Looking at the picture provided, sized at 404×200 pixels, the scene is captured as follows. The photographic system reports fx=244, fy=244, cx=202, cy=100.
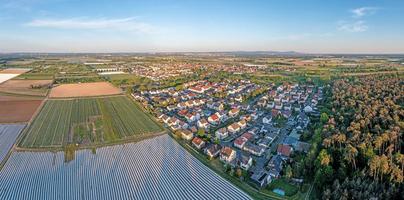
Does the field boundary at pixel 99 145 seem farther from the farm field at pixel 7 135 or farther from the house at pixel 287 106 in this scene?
the house at pixel 287 106

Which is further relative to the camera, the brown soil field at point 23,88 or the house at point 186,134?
the brown soil field at point 23,88

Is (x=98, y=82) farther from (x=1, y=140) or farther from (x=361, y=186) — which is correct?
(x=361, y=186)

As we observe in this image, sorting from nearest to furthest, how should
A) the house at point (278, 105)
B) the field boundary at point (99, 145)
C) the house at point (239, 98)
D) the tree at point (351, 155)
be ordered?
1. the tree at point (351, 155)
2. the field boundary at point (99, 145)
3. the house at point (278, 105)
4. the house at point (239, 98)

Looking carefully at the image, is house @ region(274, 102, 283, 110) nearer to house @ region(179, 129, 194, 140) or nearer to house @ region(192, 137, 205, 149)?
house @ region(179, 129, 194, 140)

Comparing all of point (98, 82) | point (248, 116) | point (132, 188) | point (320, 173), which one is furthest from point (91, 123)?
point (98, 82)

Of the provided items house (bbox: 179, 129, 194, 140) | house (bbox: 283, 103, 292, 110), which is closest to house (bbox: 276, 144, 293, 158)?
house (bbox: 179, 129, 194, 140)

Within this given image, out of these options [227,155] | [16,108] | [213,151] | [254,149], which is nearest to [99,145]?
[213,151]

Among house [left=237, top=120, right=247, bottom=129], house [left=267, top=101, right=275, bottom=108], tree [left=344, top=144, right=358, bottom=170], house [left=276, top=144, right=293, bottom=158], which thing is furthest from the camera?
house [left=267, top=101, right=275, bottom=108]

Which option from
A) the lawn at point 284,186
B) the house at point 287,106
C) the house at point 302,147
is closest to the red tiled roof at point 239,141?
the house at point 302,147
